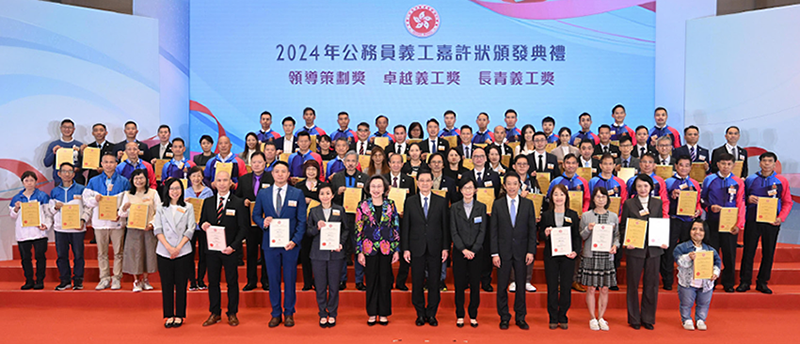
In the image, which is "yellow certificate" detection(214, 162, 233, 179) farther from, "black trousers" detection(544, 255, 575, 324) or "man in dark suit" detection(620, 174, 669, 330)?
"man in dark suit" detection(620, 174, 669, 330)

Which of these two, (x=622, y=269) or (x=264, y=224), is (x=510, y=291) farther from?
(x=264, y=224)

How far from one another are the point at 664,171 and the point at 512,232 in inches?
92.0

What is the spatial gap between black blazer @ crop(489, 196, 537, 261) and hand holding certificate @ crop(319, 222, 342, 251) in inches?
56.8

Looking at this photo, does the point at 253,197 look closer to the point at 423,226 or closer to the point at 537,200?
the point at 423,226

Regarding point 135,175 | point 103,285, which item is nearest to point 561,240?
point 135,175

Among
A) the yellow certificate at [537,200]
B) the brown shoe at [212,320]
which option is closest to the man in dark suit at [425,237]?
the yellow certificate at [537,200]

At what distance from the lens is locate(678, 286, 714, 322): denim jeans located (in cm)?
464

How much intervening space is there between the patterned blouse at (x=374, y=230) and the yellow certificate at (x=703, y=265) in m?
2.83

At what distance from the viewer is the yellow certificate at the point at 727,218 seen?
529 centimetres

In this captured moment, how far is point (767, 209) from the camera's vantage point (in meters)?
5.39

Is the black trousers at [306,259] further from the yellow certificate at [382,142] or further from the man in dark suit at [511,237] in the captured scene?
the man in dark suit at [511,237]

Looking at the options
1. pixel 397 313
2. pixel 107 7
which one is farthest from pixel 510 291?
pixel 107 7

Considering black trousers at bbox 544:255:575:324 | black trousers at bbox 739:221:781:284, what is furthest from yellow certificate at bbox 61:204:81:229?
black trousers at bbox 739:221:781:284

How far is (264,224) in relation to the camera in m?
4.59
